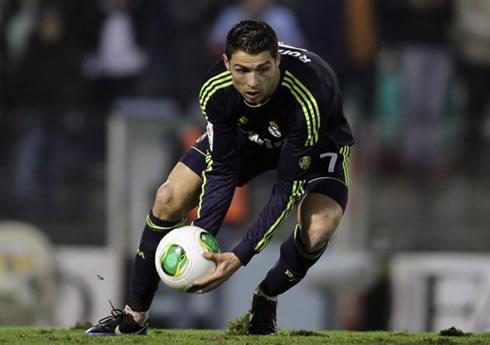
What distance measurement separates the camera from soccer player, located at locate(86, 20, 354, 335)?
5852 millimetres

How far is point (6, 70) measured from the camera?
11.2 metres

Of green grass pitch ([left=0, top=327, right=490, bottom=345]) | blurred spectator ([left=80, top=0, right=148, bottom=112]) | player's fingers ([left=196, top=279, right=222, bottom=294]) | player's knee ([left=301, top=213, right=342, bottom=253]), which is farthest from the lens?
blurred spectator ([left=80, top=0, right=148, bottom=112])

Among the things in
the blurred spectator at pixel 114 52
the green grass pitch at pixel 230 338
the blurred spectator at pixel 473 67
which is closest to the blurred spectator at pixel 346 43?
the blurred spectator at pixel 473 67

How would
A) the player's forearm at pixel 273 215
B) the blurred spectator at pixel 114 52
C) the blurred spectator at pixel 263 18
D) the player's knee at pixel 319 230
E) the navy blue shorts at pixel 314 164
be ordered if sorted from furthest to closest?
the blurred spectator at pixel 114 52 < the blurred spectator at pixel 263 18 < the navy blue shorts at pixel 314 164 < the player's knee at pixel 319 230 < the player's forearm at pixel 273 215

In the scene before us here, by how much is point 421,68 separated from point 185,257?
18.3 ft

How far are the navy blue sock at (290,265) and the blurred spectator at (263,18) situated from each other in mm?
4199

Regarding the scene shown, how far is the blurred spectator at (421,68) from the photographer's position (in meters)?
10.7

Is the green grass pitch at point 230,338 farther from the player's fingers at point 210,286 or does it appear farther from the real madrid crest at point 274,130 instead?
the real madrid crest at point 274,130

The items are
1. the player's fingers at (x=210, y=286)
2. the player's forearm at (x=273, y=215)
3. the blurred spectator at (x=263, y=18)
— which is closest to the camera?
the player's fingers at (x=210, y=286)

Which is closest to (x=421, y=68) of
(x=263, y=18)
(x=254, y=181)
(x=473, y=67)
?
(x=473, y=67)

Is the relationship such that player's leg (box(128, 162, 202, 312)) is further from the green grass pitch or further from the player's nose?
the player's nose

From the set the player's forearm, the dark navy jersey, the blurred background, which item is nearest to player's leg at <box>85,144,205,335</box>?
the dark navy jersey

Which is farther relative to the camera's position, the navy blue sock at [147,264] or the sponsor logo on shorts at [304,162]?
the navy blue sock at [147,264]

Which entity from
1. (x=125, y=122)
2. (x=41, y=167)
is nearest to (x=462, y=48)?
(x=125, y=122)
